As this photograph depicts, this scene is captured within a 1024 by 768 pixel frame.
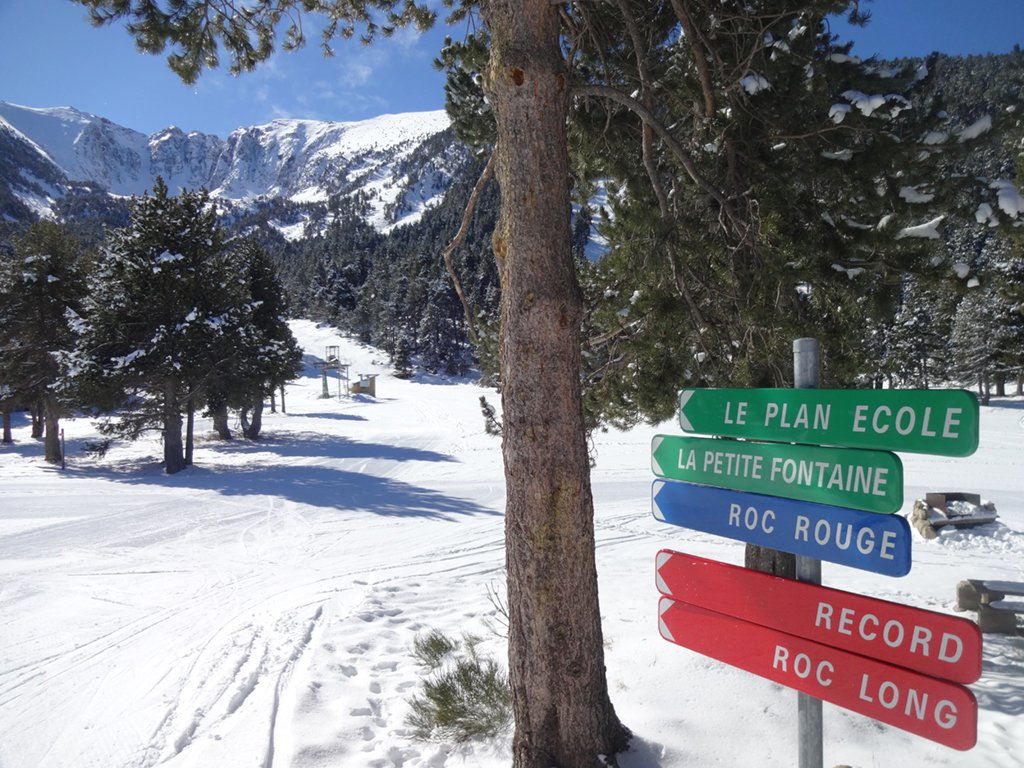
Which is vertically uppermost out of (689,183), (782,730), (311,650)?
(689,183)

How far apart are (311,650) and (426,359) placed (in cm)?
5527

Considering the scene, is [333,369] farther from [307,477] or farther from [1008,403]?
[1008,403]

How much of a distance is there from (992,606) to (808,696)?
5149mm

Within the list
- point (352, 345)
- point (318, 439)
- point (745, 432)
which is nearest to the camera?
point (745, 432)

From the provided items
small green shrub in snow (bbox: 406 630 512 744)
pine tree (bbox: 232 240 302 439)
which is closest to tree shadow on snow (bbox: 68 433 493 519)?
pine tree (bbox: 232 240 302 439)

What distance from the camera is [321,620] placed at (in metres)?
6.06

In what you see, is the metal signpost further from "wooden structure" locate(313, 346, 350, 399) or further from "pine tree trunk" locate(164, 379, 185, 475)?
"wooden structure" locate(313, 346, 350, 399)

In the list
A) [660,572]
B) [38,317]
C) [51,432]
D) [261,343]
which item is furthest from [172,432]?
[660,572]

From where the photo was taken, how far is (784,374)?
12.7ft

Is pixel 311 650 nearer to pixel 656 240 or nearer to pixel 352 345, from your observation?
pixel 656 240

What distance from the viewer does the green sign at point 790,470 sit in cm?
174

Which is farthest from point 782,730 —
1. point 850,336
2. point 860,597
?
point 850,336

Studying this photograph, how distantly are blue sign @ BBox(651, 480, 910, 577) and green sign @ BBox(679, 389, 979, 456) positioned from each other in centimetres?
23

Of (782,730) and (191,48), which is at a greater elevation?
(191,48)
